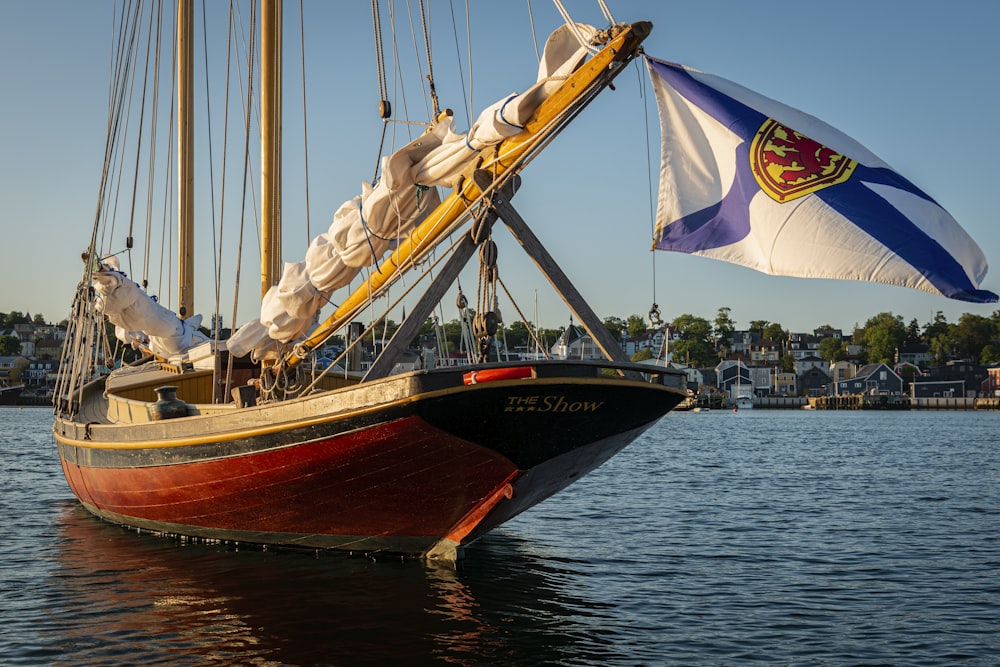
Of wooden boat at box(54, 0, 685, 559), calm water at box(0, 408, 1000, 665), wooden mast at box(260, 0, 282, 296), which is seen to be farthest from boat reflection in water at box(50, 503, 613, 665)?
wooden mast at box(260, 0, 282, 296)

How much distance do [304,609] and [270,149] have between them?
27.9 feet

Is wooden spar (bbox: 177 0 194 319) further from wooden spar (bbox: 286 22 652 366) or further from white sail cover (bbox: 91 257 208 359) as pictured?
wooden spar (bbox: 286 22 652 366)

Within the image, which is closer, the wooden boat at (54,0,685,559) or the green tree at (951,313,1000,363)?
the wooden boat at (54,0,685,559)

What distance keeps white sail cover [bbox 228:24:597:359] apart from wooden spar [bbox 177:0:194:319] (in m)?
13.3

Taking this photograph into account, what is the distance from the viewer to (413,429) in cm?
1108

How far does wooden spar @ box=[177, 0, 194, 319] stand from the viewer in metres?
26.8

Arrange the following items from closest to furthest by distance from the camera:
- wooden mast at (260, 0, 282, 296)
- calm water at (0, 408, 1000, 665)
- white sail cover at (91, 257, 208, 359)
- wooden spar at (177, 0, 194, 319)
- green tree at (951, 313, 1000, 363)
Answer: calm water at (0, 408, 1000, 665) < wooden mast at (260, 0, 282, 296) < white sail cover at (91, 257, 208, 359) < wooden spar at (177, 0, 194, 319) < green tree at (951, 313, 1000, 363)

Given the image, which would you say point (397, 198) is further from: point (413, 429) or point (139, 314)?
point (139, 314)

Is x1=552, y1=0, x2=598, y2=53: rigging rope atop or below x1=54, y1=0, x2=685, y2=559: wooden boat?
atop

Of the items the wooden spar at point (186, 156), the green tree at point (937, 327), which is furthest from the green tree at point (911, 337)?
the wooden spar at point (186, 156)

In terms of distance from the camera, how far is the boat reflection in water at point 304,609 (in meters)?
9.91

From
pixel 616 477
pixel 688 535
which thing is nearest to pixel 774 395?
pixel 616 477

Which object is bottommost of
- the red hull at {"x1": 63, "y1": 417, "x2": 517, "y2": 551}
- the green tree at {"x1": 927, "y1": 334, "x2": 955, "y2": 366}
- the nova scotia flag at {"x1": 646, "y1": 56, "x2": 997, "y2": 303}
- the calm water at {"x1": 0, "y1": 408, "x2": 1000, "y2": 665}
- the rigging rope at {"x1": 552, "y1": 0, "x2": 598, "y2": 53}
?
the calm water at {"x1": 0, "y1": 408, "x2": 1000, "y2": 665}

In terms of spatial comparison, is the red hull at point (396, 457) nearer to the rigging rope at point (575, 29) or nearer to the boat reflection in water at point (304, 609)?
the boat reflection in water at point (304, 609)
